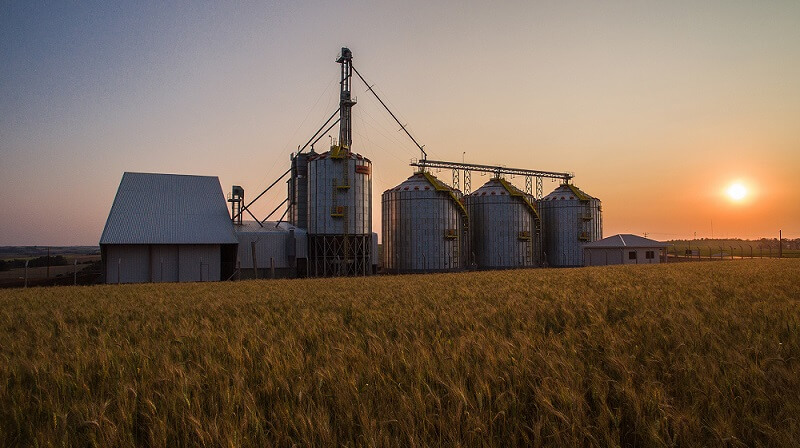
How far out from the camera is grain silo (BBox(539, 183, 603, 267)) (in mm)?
61531

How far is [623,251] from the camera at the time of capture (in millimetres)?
55844

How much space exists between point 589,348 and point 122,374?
518 cm

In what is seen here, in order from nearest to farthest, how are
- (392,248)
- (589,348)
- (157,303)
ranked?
(589,348) < (157,303) < (392,248)

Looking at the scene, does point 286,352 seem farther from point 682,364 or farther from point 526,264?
point 526,264

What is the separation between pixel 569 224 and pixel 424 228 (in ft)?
75.4

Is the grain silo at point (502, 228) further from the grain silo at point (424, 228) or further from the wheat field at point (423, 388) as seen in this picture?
the wheat field at point (423, 388)

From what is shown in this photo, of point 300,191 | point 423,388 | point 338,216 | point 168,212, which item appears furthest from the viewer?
point 300,191

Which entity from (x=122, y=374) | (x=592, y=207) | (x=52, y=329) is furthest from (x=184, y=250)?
(x=592, y=207)

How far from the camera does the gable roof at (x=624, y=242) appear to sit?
56156 mm

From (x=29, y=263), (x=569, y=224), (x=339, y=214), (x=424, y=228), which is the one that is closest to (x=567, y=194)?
(x=569, y=224)

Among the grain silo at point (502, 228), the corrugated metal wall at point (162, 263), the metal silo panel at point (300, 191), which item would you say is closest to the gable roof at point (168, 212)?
the corrugated metal wall at point (162, 263)

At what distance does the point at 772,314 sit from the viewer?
755cm

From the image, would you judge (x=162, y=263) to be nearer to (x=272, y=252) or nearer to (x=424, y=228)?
(x=272, y=252)

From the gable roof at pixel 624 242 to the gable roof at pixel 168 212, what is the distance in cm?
4190
